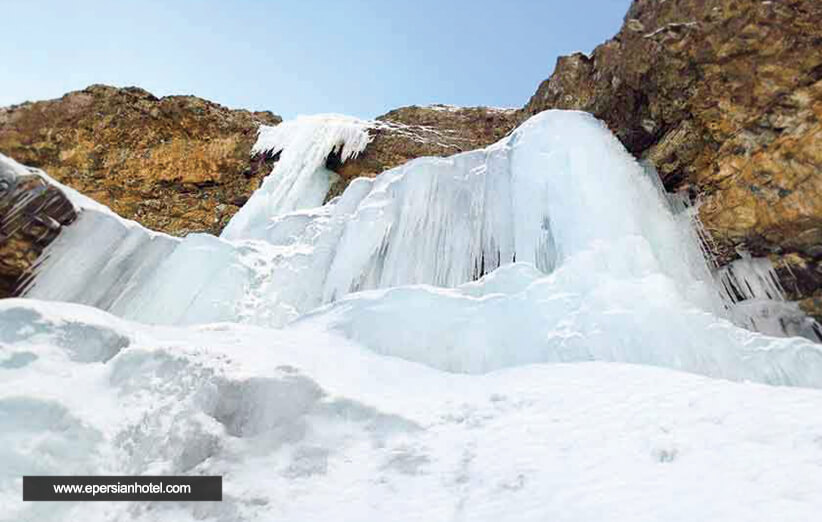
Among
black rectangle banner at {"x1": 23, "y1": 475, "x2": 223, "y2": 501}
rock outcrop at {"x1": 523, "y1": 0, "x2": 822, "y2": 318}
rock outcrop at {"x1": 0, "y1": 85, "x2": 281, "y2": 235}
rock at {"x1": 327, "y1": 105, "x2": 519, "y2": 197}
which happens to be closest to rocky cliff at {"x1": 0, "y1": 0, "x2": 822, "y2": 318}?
rock outcrop at {"x1": 523, "y1": 0, "x2": 822, "y2": 318}

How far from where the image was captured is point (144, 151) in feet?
46.8

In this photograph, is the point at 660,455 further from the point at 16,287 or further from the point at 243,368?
the point at 16,287

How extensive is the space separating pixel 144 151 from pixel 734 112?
13.4 m

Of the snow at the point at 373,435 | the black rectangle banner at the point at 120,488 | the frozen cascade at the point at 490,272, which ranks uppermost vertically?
the frozen cascade at the point at 490,272

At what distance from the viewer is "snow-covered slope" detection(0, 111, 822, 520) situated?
299cm

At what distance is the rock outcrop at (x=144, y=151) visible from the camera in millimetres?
13805

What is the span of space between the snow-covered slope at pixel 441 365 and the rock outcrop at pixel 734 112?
519mm

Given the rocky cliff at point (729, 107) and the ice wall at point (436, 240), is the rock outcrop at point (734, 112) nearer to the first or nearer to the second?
the rocky cliff at point (729, 107)

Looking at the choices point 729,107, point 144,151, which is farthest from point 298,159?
point 729,107

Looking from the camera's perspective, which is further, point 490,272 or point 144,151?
point 144,151

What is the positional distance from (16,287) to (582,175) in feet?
26.8

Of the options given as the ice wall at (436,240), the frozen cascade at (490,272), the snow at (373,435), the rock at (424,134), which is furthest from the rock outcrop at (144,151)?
the snow at (373,435)

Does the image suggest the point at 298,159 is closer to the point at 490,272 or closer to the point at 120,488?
the point at 490,272

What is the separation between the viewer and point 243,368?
4.04 m
